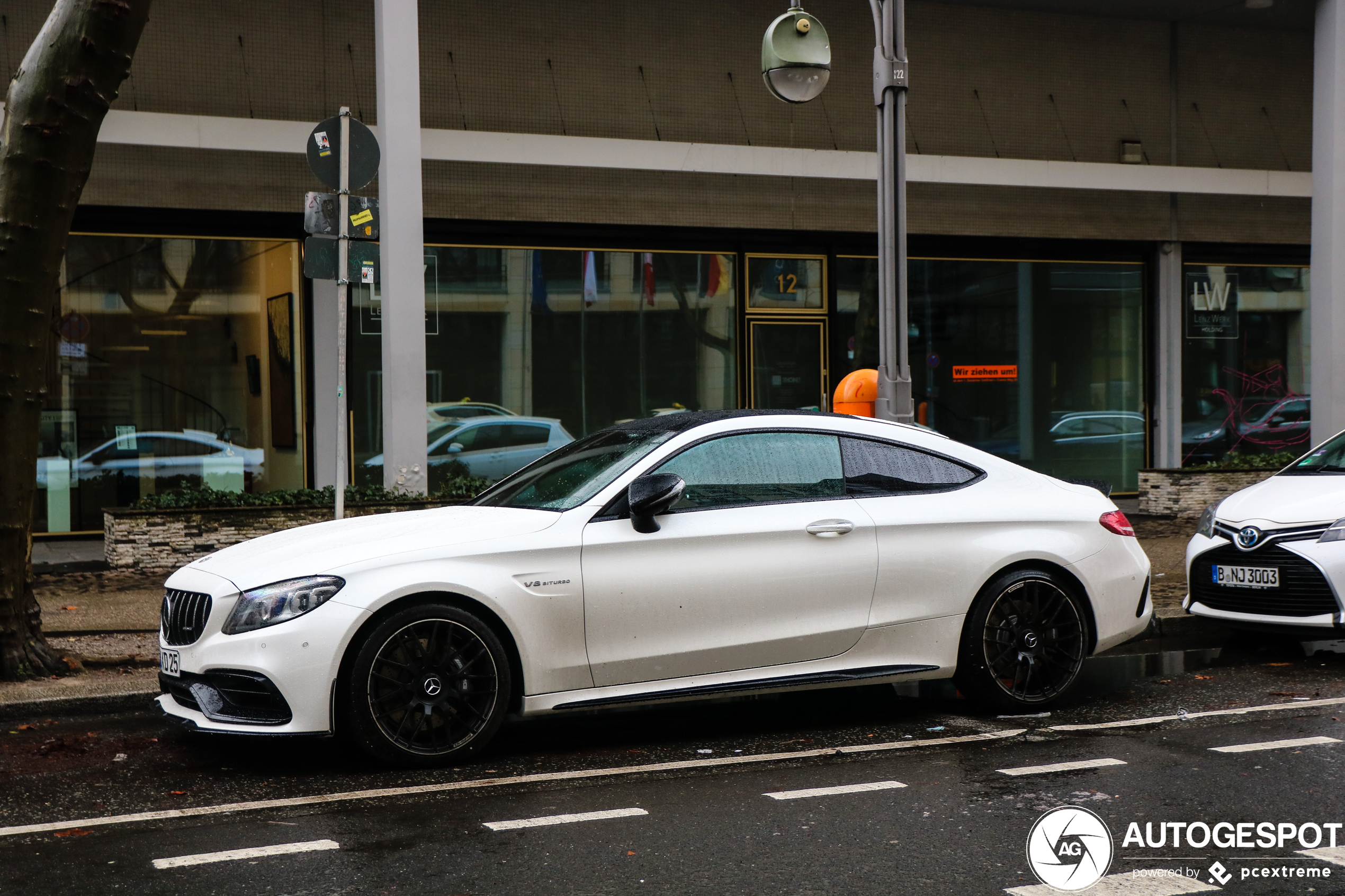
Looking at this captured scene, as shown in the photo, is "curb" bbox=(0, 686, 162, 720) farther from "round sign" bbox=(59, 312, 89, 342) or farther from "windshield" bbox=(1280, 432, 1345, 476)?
"round sign" bbox=(59, 312, 89, 342)

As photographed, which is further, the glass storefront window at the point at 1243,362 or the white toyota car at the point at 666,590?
the glass storefront window at the point at 1243,362

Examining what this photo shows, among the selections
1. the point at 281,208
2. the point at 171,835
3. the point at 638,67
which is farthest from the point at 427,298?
the point at 171,835

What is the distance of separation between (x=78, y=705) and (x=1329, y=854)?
5598 mm

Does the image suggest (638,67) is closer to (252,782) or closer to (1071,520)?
(1071,520)

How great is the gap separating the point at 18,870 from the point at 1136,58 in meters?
17.0

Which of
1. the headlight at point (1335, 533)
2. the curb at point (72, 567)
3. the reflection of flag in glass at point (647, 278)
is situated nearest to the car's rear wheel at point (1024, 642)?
the headlight at point (1335, 533)

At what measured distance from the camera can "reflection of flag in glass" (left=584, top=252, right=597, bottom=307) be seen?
1559cm

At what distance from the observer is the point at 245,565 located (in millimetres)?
5566

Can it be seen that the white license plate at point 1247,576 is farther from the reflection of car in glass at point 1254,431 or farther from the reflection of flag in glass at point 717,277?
the reflection of car in glass at point 1254,431

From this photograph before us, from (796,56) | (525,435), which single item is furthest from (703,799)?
(525,435)

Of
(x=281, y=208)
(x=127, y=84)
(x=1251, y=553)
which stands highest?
(x=127, y=84)

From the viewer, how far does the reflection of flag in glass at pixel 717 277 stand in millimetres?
16062

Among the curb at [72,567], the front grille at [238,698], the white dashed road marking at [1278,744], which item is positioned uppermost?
the front grille at [238,698]

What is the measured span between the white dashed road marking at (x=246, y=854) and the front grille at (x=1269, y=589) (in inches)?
222
